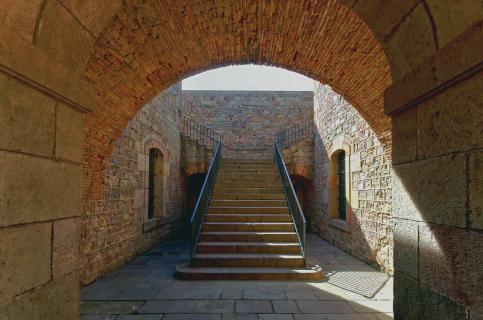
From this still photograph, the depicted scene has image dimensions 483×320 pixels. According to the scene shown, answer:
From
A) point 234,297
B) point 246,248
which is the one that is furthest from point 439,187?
point 246,248

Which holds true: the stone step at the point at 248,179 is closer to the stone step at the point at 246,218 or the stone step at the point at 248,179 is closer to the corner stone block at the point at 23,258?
the stone step at the point at 246,218

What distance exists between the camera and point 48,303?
1.76 metres

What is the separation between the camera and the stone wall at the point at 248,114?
13641 millimetres

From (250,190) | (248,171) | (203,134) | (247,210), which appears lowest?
(247,210)

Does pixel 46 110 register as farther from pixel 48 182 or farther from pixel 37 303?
pixel 37 303

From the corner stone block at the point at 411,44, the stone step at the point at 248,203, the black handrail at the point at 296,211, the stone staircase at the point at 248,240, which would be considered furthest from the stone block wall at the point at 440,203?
the stone step at the point at 248,203

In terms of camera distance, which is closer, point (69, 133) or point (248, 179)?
point (69, 133)

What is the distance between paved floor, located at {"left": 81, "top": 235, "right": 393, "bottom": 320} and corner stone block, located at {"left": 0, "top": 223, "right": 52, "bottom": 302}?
232cm

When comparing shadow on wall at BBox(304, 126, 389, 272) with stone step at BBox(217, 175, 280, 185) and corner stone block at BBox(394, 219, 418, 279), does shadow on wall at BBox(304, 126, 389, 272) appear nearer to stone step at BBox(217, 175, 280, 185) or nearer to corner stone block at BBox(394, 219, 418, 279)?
stone step at BBox(217, 175, 280, 185)

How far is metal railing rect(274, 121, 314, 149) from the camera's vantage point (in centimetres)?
1294

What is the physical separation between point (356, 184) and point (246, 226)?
2795 millimetres

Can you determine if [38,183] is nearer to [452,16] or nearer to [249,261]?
[452,16]

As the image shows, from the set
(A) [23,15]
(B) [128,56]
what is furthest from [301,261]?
(A) [23,15]

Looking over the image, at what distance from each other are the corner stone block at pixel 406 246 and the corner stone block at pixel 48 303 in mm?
2252
